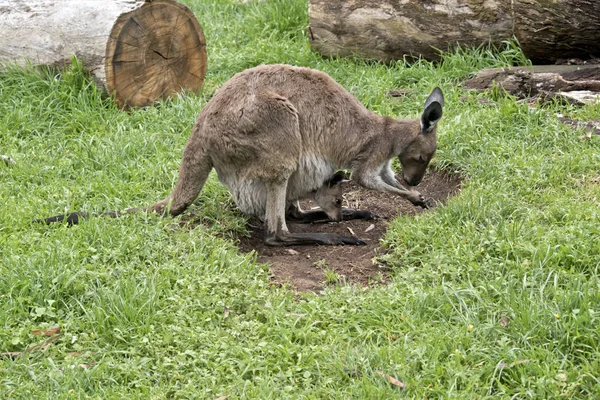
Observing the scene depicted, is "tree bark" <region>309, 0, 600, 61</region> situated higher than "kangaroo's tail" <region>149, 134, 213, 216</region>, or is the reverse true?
"tree bark" <region>309, 0, 600, 61</region>

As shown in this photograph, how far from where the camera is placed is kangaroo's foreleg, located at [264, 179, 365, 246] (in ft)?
19.1

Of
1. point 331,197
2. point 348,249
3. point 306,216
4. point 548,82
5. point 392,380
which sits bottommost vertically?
point 306,216

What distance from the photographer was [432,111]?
5.98 m

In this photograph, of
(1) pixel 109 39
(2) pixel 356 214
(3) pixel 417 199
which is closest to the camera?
(3) pixel 417 199

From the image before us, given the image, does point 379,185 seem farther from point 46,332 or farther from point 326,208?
point 46,332

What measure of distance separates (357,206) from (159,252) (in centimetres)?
218

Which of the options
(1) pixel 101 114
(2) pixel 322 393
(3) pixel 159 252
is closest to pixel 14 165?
(1) pixel 101 114

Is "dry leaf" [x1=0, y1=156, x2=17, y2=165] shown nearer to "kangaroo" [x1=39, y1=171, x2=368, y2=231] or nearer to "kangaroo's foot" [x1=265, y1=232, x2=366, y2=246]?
"kangaroo" [x1=39, y1=171, x2=368, y2=231]

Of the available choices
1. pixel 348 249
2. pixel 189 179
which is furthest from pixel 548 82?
pixel 189 179

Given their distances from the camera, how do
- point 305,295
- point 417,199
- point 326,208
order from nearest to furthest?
point 305,295, point 417,199, point 326,208

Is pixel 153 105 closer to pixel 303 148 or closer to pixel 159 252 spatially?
pixel 303 148

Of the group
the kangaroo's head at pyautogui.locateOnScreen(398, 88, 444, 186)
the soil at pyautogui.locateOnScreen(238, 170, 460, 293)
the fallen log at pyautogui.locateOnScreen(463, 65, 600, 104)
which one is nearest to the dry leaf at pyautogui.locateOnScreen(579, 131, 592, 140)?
the fallen log at pyautogui.locateOnScreen(463, 65, 600, 104)

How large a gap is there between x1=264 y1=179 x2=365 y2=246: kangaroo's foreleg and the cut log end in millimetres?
2558

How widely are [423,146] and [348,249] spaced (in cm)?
108
